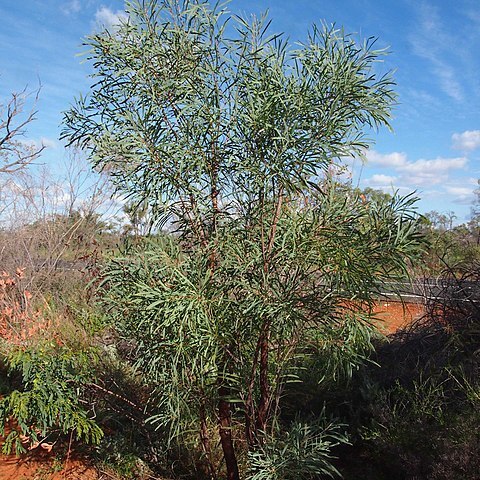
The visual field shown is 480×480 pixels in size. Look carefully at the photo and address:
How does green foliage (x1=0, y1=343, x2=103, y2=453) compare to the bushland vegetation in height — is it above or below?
below

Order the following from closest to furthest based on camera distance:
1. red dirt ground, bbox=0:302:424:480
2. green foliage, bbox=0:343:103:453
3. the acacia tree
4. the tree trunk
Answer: the acacia tree
the tree trunk
green foliage, bbox=0:343:103:453
red dirt ground, bbox=0:302:424:480

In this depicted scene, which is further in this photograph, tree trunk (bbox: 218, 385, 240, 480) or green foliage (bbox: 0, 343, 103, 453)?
green foliage (bbox: 0, 343, 103, 453)

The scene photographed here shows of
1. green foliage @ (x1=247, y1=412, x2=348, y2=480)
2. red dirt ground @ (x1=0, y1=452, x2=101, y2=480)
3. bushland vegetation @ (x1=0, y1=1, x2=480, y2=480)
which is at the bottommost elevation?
red dirt ground @ (x1=0, y1=452, x2=101, y2=480)

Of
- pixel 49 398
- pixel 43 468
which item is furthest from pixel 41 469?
pixel 49 398

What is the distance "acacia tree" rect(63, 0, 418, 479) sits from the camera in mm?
2553

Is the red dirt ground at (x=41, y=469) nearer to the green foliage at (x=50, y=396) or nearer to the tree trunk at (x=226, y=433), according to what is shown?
the green foliage at (x=50, y=396)

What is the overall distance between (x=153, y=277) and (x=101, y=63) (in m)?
1.28

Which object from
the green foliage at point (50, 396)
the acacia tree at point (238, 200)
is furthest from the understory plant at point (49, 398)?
the acacia tree at point (238, 200)

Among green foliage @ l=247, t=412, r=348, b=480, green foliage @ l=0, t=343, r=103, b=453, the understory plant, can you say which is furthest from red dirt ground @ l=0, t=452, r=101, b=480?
green foliage @ l=247, t=412, r=348, b=480

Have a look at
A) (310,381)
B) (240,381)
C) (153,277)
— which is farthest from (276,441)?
(310,381)

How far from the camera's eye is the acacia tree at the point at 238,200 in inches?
101

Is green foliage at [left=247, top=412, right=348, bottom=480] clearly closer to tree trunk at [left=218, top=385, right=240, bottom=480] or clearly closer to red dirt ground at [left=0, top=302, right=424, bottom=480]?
tree trunk at [left=218, top=385, right=240, bottom=480]

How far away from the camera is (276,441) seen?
9.89ft

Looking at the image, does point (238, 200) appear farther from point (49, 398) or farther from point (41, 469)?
point (41, 469)
